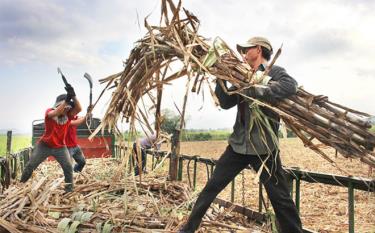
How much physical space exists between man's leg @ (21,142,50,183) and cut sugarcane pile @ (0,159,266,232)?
624 mm

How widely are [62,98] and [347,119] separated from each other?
4782 mm

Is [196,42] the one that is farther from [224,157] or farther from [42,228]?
[42,228]

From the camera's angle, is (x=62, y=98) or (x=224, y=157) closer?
(x=224, y=157)

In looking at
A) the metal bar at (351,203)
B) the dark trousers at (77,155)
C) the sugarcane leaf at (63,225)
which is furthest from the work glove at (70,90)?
the metal bar at (351,203)

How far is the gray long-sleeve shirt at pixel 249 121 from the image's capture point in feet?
11.3

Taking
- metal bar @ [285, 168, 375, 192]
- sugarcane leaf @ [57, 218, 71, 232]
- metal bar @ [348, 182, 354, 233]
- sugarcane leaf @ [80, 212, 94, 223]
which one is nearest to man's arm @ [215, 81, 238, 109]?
metal bar @ [285, 168, 375, 192]

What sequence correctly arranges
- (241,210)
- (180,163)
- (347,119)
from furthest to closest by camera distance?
(180,163) < (241,210) < (347,119)

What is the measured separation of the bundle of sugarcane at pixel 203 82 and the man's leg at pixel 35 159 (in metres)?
2.51

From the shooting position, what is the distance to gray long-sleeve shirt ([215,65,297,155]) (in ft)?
11.3

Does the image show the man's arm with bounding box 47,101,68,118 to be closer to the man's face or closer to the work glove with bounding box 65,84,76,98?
the work glove with bounding box 65,84,76,98

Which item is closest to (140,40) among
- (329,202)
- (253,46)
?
(253,46)

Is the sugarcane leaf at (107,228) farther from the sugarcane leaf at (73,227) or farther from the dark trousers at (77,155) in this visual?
the dark trousers at (77,155)

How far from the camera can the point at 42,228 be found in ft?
14.5

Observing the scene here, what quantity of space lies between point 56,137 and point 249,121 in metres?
3.58
